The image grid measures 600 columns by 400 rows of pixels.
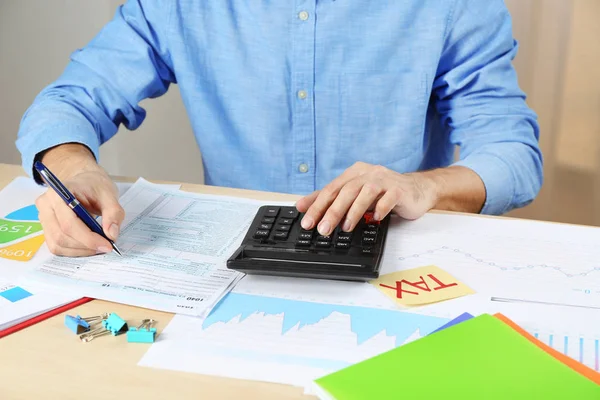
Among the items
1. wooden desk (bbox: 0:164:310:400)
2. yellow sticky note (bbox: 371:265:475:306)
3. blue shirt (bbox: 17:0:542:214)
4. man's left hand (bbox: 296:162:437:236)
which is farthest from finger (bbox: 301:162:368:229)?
blue shirt (bbox: 17:0:542:214)

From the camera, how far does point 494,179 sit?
40.0 inches

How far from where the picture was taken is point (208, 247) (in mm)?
791

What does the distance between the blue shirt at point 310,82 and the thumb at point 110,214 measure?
0.28 m

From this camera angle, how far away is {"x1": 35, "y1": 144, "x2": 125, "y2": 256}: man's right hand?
762mm

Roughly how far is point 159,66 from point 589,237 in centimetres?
80

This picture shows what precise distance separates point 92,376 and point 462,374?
0.30 m

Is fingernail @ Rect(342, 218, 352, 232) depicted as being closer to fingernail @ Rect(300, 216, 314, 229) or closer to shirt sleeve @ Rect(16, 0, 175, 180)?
fingernail @ Rect(300, 216, 314, 229)

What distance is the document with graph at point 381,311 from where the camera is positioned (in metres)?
0.58

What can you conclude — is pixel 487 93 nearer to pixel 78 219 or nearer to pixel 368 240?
pixel 368 240

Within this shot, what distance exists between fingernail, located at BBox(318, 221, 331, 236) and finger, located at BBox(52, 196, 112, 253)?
236mm

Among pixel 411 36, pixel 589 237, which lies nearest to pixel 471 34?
pixel 411 36

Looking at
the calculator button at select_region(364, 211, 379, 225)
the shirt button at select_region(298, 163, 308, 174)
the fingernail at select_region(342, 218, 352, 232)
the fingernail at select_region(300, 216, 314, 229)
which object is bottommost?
the shirt button at select_region(298, 163, 308, 174)

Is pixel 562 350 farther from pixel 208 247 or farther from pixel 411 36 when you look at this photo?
pixel 411 36

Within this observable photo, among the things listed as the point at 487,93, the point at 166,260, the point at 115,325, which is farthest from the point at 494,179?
the point at 115,325
